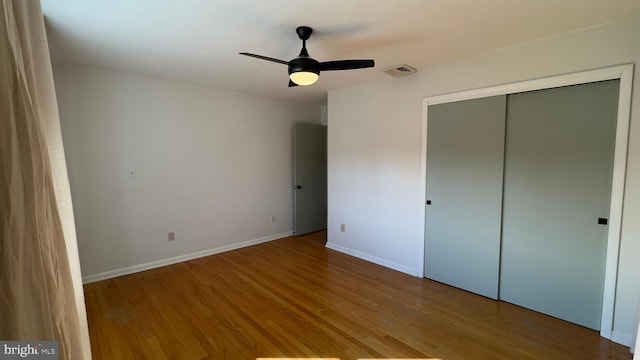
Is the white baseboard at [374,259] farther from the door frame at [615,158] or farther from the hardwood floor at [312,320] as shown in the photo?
the door frame at [615,158]

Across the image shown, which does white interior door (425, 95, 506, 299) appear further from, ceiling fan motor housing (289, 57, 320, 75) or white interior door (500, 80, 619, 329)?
ceiling fan motor housing (289, 57, 320, 75)

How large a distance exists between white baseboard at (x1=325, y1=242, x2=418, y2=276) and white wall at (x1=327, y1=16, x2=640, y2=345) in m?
0.01

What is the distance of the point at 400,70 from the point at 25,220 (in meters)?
3.18

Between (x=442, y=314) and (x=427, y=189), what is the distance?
4.27ft

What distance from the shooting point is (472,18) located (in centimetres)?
202

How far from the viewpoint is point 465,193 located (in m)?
2.94

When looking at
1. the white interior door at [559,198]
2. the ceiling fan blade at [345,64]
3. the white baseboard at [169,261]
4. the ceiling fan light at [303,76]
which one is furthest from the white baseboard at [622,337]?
the white baseboard at [169,261]

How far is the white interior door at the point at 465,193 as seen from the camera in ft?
8.98

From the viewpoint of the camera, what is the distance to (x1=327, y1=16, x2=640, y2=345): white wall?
2.07 metres

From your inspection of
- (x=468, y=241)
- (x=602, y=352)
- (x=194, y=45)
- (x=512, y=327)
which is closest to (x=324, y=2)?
(x=194, y=45)

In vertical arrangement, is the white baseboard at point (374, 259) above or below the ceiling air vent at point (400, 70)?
below

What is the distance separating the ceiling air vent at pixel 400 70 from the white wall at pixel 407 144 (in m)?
0.12

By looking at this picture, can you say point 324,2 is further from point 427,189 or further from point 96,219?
point 96,219

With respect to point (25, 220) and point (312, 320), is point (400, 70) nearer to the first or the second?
point (312, 320)
